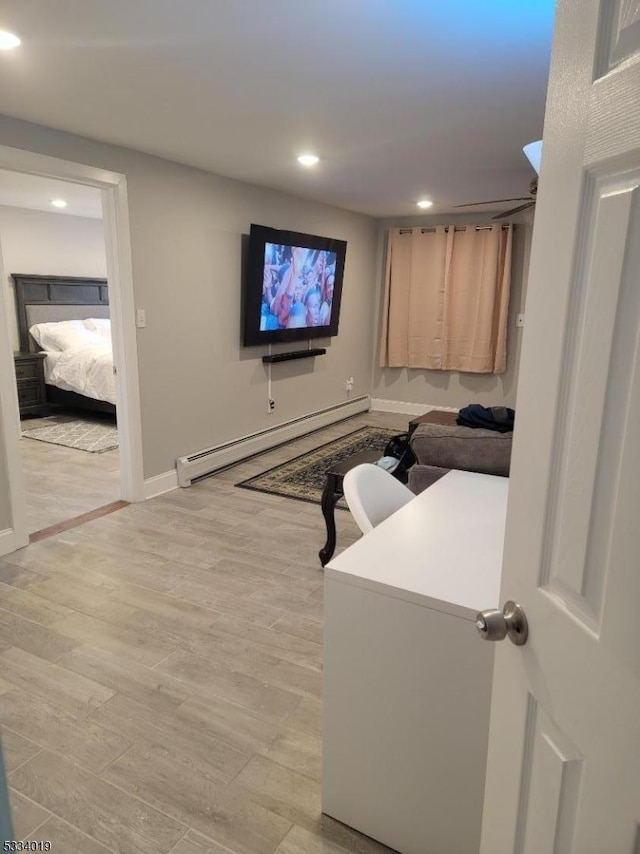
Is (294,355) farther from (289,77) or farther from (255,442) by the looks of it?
(289,77)

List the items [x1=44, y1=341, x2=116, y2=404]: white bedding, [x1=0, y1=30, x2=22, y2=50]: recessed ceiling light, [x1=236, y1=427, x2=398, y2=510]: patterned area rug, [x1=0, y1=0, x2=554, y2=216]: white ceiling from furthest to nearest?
[x1=44, y1=341, x2=116, y2=404]: white bedding, [x1=236, y1=427, x2=398, y2=510]: patterned area rug, [x1=0, y1=30, x2=22, y2=50]: recessed ceiling light, [x1=0, y1=0, x2=554, y2=216]: white ceiling

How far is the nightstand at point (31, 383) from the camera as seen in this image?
6152 millimetres

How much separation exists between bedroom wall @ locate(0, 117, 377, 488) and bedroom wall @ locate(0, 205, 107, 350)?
309cm

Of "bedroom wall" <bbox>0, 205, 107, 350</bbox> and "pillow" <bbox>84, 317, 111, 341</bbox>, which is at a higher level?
"bedroom wall" <bbox>0, 205, 107, 350</bbox>

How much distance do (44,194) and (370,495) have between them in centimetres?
520

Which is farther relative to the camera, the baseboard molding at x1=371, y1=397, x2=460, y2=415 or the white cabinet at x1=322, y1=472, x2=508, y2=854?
the baseboard molding at x1=371, y1=397, x2=460, y2=415

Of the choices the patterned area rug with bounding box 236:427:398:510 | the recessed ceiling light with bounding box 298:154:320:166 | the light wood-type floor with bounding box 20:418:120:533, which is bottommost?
the light wood-type floor with bounding box 20:418:120:533

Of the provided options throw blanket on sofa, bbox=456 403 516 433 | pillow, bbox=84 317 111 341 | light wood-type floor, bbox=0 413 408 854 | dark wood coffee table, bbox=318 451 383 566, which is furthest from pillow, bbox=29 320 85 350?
throw blanket on sofa, bbox=456 403 516 433

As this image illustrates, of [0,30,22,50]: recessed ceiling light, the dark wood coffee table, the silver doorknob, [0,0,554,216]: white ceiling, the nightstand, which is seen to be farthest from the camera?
the nightstand

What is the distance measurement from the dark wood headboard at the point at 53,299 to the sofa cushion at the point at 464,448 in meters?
5.19

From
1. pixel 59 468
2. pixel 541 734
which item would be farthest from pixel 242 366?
pixel 541 734

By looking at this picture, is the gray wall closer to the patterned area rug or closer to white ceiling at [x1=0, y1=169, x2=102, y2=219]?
the patterned area rug

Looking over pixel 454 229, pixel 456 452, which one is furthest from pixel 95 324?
pixel 456 452

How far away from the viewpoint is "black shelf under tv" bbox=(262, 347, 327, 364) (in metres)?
5.15
